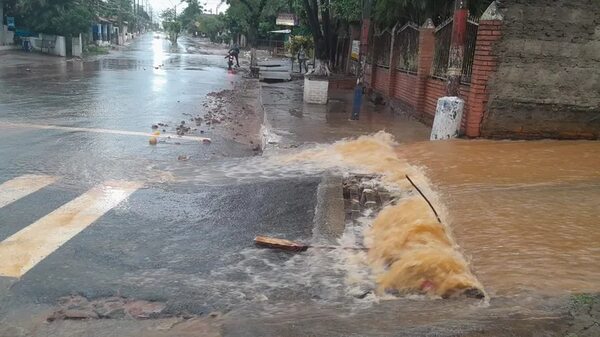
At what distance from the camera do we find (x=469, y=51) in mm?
10016

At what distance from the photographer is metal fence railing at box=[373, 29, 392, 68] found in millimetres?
16292

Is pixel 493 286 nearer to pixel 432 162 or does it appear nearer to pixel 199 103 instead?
pixel 432 162

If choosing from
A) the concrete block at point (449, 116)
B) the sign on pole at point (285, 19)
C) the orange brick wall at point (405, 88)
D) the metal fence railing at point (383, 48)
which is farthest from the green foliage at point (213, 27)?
the concrete block at point (449, 116)

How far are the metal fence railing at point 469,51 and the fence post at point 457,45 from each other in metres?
0.60

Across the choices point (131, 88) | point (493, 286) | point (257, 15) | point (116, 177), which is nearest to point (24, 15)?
point (257, 15)

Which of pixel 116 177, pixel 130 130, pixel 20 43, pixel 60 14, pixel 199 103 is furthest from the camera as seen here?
pixel 20 43

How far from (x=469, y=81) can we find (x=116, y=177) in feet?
20.9

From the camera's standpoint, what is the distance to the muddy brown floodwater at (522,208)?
13.4 ft

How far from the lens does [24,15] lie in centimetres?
3544

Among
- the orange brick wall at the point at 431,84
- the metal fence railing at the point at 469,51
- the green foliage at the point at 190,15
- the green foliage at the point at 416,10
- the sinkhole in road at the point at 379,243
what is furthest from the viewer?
the green foliage at the point at 190,15

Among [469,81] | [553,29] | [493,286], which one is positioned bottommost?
[493,286]

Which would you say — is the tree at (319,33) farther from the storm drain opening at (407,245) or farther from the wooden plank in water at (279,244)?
the wooden plank in water at (279,244)

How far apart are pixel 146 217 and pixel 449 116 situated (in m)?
5.57

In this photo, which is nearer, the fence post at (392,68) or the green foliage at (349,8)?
the fence post at (392,68)
